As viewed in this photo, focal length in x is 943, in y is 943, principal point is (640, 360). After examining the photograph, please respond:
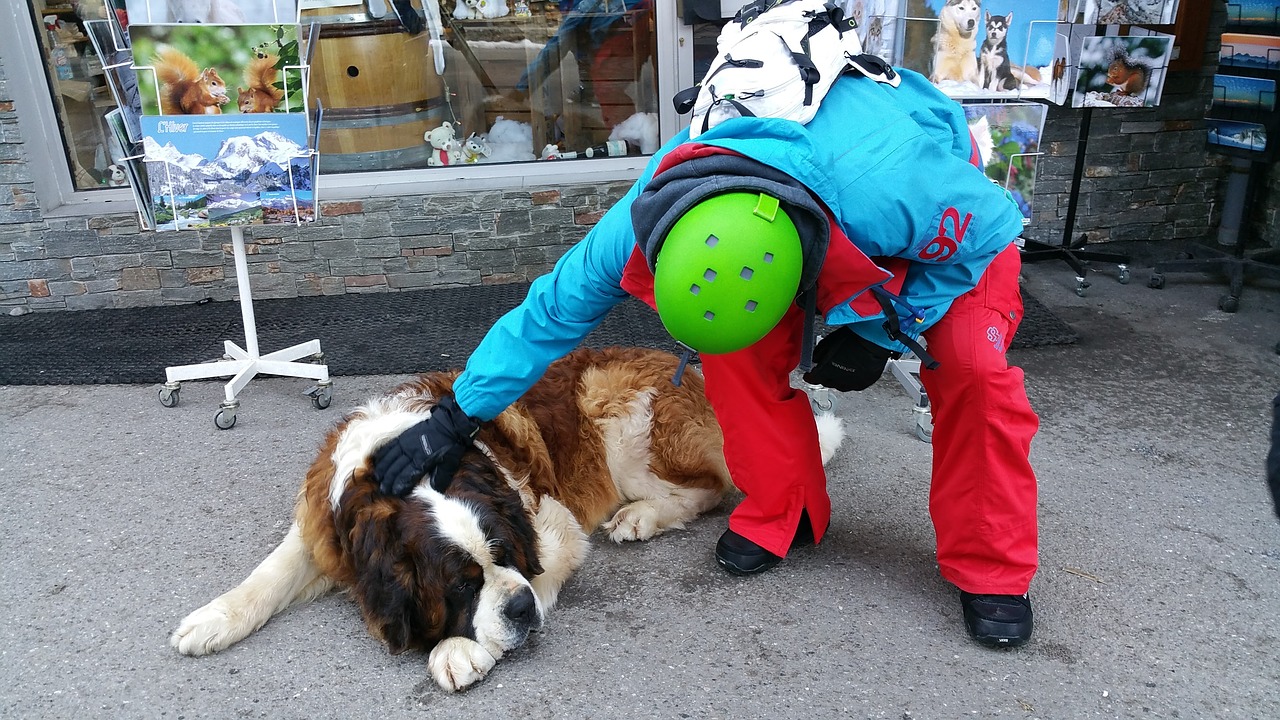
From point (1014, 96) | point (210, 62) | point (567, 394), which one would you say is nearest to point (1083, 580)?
point (567, 394)

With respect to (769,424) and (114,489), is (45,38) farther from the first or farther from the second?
(769,424)

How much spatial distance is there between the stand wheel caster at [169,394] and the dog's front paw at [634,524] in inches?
94.6

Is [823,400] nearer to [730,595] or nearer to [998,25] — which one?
[730,595]

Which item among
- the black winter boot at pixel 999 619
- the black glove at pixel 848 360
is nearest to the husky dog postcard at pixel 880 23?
the black glove at pixel 848 360

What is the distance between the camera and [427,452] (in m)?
2.73

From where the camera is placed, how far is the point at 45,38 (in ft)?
18.6

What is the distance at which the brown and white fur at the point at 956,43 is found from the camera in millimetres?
4363

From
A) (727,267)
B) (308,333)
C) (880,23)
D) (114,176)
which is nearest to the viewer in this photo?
(727,267)

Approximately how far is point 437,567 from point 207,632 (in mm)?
818

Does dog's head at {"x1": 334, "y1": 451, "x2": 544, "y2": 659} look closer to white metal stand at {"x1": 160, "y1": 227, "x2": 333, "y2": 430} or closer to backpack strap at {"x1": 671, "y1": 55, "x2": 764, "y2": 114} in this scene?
backpack strap at {"x1": 671, "y1": 55, "x2": 764, "y2": 114}

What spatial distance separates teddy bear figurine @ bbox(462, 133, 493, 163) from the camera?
6.34m

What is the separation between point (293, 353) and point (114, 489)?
110cm

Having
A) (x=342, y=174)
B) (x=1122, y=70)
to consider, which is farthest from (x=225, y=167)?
(x=1122, y=70)

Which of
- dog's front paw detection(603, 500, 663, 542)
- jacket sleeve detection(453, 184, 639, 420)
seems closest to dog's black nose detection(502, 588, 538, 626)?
jacket sleeve detection(453, 184, 639, 420)
